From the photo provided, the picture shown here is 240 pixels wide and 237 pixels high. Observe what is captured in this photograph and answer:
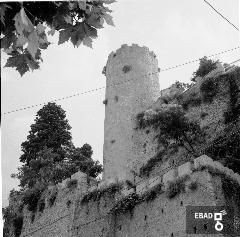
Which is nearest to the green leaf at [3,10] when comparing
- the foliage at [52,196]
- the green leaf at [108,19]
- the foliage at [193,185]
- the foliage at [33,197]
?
the green leaf at [108,19]

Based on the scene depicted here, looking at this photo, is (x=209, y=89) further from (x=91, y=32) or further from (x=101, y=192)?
(x=91, y=32)

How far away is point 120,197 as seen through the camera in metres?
13.7

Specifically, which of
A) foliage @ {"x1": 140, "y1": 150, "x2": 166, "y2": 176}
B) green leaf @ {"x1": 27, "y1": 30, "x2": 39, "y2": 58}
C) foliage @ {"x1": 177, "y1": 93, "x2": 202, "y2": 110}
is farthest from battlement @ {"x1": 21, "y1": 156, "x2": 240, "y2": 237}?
green leaf @ {"x1": 27, "y1": 30, "x2": 39, "y2": 58}

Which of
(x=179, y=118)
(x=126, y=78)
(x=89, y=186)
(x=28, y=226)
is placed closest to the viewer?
(x=179, y=118)

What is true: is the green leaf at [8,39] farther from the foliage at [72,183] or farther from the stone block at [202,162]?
the foliage at [72,183]

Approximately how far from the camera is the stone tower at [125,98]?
66.3ft

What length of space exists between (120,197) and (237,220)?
4809mm

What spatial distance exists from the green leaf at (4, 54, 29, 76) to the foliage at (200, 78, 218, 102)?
15.0 meters

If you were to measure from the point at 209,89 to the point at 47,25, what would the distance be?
50.1 feet

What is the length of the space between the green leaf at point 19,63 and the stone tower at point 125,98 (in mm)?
15798

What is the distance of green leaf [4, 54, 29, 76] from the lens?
11.2 feet

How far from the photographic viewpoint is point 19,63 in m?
3.45

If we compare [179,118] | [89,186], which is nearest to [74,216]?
[89,186]

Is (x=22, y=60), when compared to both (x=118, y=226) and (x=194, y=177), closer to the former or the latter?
(x=194, y=177)
